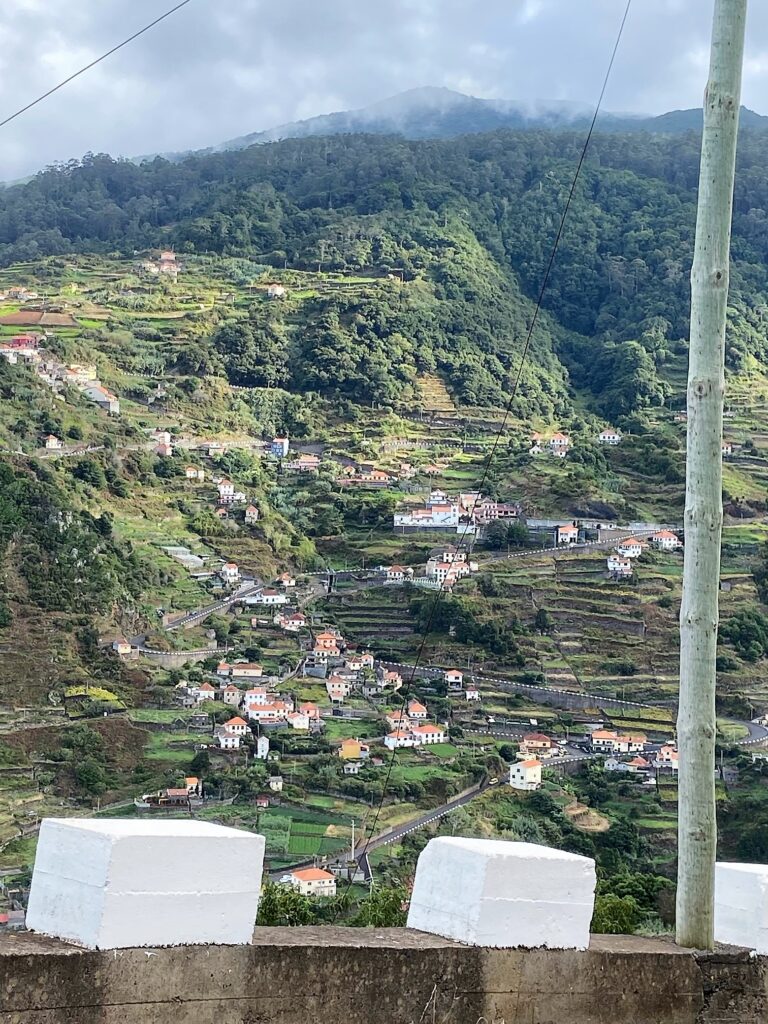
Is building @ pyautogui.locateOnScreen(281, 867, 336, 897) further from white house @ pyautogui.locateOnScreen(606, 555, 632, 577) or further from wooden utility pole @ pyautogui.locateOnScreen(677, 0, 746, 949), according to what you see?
wooden utility pole @ pyautogui.locateOnScreen(677, 0, 746, 949)

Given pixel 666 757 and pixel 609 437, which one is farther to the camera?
pixel 609 437

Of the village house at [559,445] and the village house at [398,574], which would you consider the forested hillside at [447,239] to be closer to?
the village house at [559,445]

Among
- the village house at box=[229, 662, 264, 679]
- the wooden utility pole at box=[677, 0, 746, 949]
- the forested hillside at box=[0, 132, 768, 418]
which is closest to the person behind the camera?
the wooden utility pole at box=[677, 0, 746, 949]

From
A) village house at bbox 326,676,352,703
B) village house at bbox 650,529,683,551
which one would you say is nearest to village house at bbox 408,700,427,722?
village house at bbox 326,676,352,703

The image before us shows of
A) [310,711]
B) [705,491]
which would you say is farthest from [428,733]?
[705,491]

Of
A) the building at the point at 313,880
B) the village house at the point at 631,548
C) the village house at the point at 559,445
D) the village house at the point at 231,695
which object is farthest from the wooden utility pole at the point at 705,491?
the village house at the point at 559,445

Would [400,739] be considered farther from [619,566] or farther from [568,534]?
[568,534]
